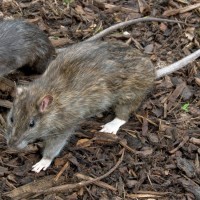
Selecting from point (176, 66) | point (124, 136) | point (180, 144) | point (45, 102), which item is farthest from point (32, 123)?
point (176, 66)

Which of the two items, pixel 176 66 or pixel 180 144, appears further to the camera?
pixel 176 66

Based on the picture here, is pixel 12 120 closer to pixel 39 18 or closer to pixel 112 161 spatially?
pixel 112 161

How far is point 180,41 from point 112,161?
9.17ft

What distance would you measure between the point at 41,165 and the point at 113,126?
1154mm

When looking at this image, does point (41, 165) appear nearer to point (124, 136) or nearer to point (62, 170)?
point (62, 170)

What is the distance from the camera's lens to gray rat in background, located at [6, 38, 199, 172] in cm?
636

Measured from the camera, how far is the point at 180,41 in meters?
8.83

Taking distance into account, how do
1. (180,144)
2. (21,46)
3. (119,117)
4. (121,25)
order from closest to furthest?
1. (180,144)
2. (119,117)
3. (21,46)
4. (121,25)

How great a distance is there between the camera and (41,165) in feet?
21.8

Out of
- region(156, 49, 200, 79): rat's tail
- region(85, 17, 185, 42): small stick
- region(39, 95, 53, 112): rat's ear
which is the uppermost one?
region(39, 95, 53, 112): rat's ear

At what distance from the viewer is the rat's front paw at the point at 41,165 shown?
6.63 m

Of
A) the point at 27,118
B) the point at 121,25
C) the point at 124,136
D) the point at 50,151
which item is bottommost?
the point at 124,136

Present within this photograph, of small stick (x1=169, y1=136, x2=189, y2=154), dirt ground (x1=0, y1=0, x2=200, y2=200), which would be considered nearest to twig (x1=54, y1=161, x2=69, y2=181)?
dirt ground (x1=0, y1=0, x2=200, y2=200)

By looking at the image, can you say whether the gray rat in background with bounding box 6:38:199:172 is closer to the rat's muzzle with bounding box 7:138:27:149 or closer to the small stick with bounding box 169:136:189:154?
the rat's muzzle with bounding box 7:138:27:149
